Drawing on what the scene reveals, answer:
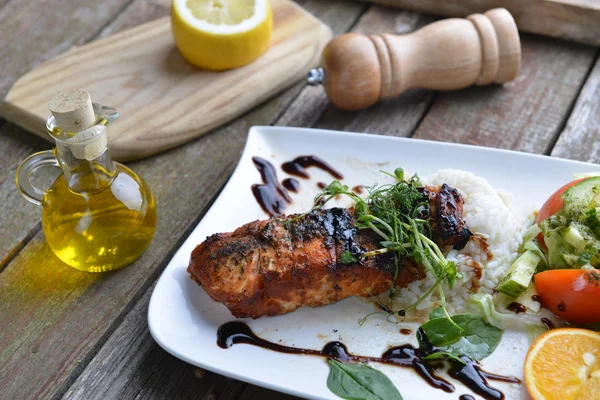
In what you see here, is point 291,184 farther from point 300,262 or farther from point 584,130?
point 584,130

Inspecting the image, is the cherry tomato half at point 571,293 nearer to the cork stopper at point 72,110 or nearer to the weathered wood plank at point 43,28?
the cork stopper at point 72,110

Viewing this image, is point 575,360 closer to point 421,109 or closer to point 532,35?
point 421,109

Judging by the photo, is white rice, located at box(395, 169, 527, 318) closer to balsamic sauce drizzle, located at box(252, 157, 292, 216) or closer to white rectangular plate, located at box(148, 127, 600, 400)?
white rectangular plate, located at box(148, 127, 600, 400)

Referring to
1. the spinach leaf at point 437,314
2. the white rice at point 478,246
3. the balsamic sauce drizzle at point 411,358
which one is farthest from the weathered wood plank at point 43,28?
the spinach leaf at point 437,314

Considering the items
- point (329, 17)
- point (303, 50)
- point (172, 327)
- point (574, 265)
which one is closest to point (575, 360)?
point (574, 265)

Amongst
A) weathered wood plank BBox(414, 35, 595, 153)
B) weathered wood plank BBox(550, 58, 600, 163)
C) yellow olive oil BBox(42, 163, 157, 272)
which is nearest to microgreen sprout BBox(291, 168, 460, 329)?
yellow olive oil BBox(42, 163, 157, 272)
